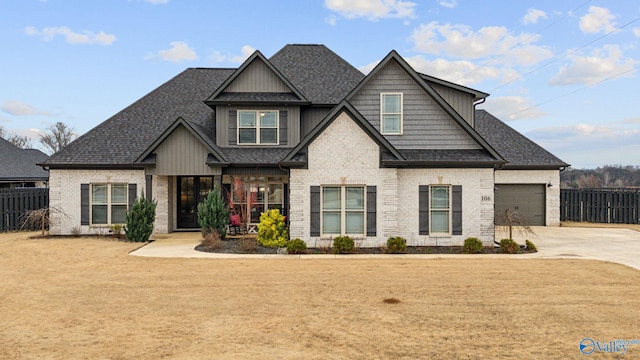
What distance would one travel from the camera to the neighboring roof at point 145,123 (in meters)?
18.9

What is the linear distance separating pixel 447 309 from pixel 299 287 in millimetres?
3465

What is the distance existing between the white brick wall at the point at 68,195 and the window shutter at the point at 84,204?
188 millimetres

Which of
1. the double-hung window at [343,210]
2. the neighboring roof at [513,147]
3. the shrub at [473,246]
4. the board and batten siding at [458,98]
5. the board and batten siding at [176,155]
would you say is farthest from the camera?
the neighboring roof at [513,147]

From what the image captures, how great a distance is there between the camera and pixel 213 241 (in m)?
15.2

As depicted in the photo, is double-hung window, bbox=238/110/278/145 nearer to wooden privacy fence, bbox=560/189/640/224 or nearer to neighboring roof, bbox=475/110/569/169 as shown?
neighboring roof, bbox=475/110/569/169

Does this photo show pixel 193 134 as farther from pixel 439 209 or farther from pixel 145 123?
pixel 439 209

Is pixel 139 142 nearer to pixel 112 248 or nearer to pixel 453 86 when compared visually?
pixel 112 248

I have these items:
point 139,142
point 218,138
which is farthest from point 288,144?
point 139,142

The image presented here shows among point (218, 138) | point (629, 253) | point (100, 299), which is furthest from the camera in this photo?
point (218, 138)

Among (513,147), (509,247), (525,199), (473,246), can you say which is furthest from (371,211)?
(513,147)

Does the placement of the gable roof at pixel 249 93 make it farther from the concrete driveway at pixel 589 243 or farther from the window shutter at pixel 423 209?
the concrete driveway at pixel 589 243

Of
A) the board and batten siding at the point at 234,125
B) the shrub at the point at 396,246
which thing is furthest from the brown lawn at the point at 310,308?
the board and batten siding at the point at 234,125

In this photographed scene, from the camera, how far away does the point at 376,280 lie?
10.5 m

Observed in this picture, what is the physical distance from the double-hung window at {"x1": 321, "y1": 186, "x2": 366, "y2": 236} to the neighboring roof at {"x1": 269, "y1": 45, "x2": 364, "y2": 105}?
20.2 ft
